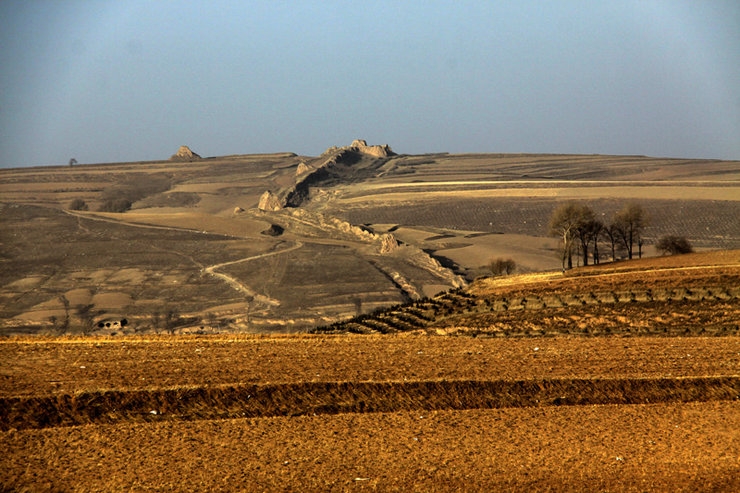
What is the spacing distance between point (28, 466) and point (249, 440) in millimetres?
4045

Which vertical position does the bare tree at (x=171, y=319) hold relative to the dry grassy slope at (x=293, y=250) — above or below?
below

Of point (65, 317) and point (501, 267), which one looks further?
point (501, 267)

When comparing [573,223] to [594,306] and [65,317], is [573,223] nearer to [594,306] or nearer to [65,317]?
[594,306]

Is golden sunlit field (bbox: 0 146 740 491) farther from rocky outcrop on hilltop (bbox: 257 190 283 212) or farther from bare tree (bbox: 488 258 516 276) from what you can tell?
rocky outcrop on hilltop (bbox: 257 190 283 212)

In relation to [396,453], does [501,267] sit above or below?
below

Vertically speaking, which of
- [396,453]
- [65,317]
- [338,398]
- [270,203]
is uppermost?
[270,203]

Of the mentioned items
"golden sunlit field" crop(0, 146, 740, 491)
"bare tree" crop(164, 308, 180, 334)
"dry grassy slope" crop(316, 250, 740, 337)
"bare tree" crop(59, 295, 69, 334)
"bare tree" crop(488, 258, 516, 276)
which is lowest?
"bare tree" crop(164, 308, 180, 334)

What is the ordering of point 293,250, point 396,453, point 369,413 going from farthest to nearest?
1. point 293,250
2. point 369,413
3. point 396,453

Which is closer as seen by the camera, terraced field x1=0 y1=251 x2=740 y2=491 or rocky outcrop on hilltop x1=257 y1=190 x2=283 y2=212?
terraced field x1=0 y1=251 x2=740 y2=491

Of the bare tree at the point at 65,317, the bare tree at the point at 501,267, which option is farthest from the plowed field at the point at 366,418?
the bare tree at the point at 501,267

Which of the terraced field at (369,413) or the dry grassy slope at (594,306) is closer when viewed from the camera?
the terraced field at (369,413)

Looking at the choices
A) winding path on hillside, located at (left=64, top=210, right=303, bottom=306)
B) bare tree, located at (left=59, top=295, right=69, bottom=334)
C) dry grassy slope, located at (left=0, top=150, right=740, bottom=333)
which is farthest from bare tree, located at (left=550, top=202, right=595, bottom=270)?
bare tree, located at (left=59, top=295, right=69, bottom=334)

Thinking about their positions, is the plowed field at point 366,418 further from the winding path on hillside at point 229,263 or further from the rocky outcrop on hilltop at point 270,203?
the rocky outcrop on hilltop at point 270,203

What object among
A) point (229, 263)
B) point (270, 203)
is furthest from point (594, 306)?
point (270, 203)
